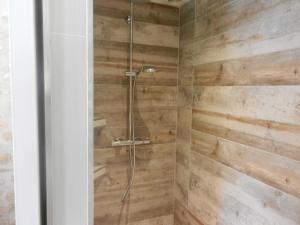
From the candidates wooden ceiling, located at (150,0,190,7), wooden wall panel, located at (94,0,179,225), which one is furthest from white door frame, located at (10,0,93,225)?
wooden ceiling, located at (150,0,190,7)

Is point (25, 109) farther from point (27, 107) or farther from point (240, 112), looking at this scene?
point (240, 112)

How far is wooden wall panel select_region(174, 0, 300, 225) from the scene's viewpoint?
1.03 meters

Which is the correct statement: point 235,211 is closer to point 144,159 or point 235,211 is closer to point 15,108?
point 144,159

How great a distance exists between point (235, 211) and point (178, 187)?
2.50 ft

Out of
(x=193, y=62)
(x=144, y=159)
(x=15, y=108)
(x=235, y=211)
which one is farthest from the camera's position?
(x=144, y=159)

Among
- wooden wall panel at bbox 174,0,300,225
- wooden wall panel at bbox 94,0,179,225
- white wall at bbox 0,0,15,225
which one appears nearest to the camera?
wooden wall panel at bbox 174,0,300,225

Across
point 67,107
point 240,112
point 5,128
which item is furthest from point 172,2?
point 67,107

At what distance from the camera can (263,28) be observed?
3.74 feet

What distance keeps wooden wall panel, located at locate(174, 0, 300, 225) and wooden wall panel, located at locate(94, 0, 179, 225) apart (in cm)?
16

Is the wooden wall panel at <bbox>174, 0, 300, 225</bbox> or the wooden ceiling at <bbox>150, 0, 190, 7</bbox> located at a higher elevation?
the wooden ceiling at <bbox>150, 0, 190, 7</bbox>

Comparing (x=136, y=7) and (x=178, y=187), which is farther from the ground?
(x=136, y=7)

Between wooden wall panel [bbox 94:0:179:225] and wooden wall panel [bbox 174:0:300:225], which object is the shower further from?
wooden wall panel [bbox 174:0:300:225]

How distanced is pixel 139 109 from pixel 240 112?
90cm

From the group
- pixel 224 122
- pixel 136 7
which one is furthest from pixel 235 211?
pixel 136 7
